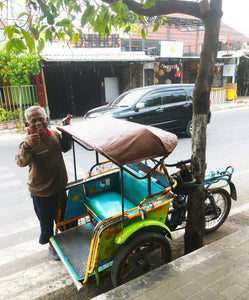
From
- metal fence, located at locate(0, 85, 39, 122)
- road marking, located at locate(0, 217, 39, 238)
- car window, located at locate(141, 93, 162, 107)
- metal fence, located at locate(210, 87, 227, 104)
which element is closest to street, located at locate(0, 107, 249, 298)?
road marking, located at locate(0, 217, 39, 238)

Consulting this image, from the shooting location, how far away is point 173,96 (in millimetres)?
8445

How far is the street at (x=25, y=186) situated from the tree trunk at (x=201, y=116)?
1467mm

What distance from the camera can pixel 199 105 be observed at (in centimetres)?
264

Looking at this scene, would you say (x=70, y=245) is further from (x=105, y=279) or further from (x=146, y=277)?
(x=146, y=277)

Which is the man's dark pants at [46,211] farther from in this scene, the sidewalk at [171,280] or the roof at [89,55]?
the roof at [89,55]

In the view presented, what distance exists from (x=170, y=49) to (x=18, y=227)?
15.0 metres

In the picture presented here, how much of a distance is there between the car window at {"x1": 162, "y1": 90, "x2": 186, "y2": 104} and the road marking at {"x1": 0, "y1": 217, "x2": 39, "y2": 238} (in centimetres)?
590

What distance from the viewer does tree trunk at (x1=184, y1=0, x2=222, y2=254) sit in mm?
2467

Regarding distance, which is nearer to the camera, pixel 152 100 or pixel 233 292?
pixel 233 292

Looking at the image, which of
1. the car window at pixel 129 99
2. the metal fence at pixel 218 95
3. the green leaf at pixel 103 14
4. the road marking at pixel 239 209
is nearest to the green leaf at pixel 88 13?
the green leaf at pixel 103 14

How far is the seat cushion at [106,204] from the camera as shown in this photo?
2.86 meters

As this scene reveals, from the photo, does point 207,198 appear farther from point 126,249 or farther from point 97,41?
point 97,41

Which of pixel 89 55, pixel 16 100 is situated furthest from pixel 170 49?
pixel 16 100

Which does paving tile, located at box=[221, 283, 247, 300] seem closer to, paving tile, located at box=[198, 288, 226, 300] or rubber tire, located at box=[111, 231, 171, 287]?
paving tile, located at box=[198, 288, 226, 300]
